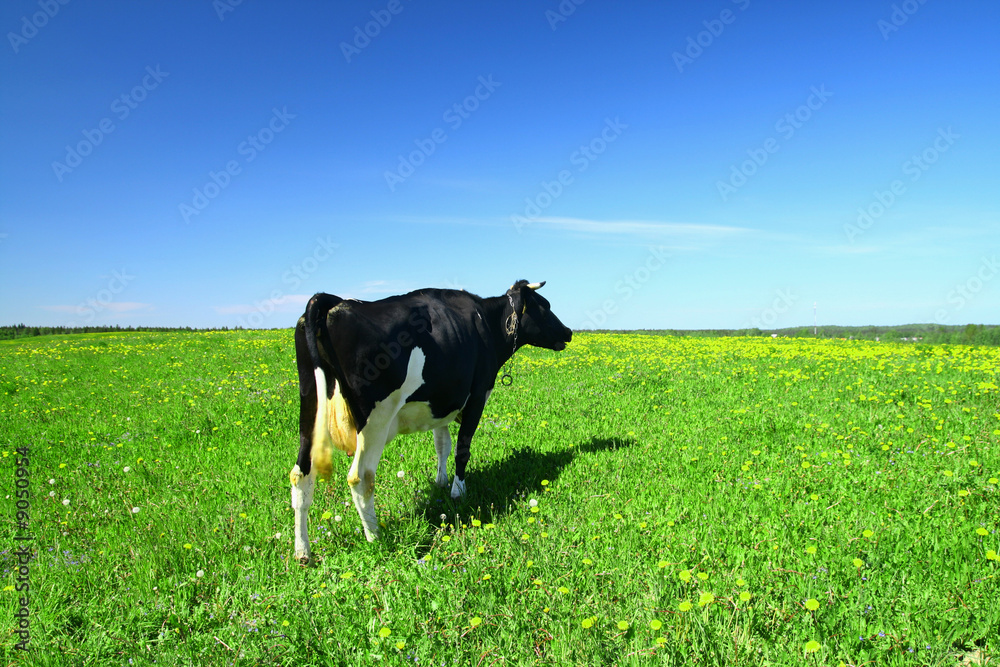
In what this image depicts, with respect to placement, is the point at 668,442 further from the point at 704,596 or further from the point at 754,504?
the point at 704,596

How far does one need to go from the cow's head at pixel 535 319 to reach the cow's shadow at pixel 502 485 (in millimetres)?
1451

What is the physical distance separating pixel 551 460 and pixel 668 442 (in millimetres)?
1608

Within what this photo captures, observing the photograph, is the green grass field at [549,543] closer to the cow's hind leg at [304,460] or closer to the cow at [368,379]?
the cow's hind leg at [304,460]

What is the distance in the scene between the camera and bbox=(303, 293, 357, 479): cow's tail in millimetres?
4336

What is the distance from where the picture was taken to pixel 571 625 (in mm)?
3152

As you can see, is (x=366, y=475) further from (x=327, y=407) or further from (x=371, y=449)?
(x=327, y=407)

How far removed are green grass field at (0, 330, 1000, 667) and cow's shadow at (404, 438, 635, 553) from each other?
4cm

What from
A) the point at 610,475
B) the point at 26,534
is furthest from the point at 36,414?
the point at 610,475

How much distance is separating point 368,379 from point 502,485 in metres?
A: 2.22

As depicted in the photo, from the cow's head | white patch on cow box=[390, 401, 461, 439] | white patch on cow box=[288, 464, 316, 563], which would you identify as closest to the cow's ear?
the cow's head

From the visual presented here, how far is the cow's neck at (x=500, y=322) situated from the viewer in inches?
251

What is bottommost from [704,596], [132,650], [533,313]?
[132,650]

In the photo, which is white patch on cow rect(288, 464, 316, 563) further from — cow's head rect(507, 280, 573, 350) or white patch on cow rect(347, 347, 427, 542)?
cow's head rect(507, 280, 573, 350)

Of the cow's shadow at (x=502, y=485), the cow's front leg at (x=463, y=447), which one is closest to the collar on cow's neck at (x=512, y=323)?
the cow's front leg at (x=463, y=447)
